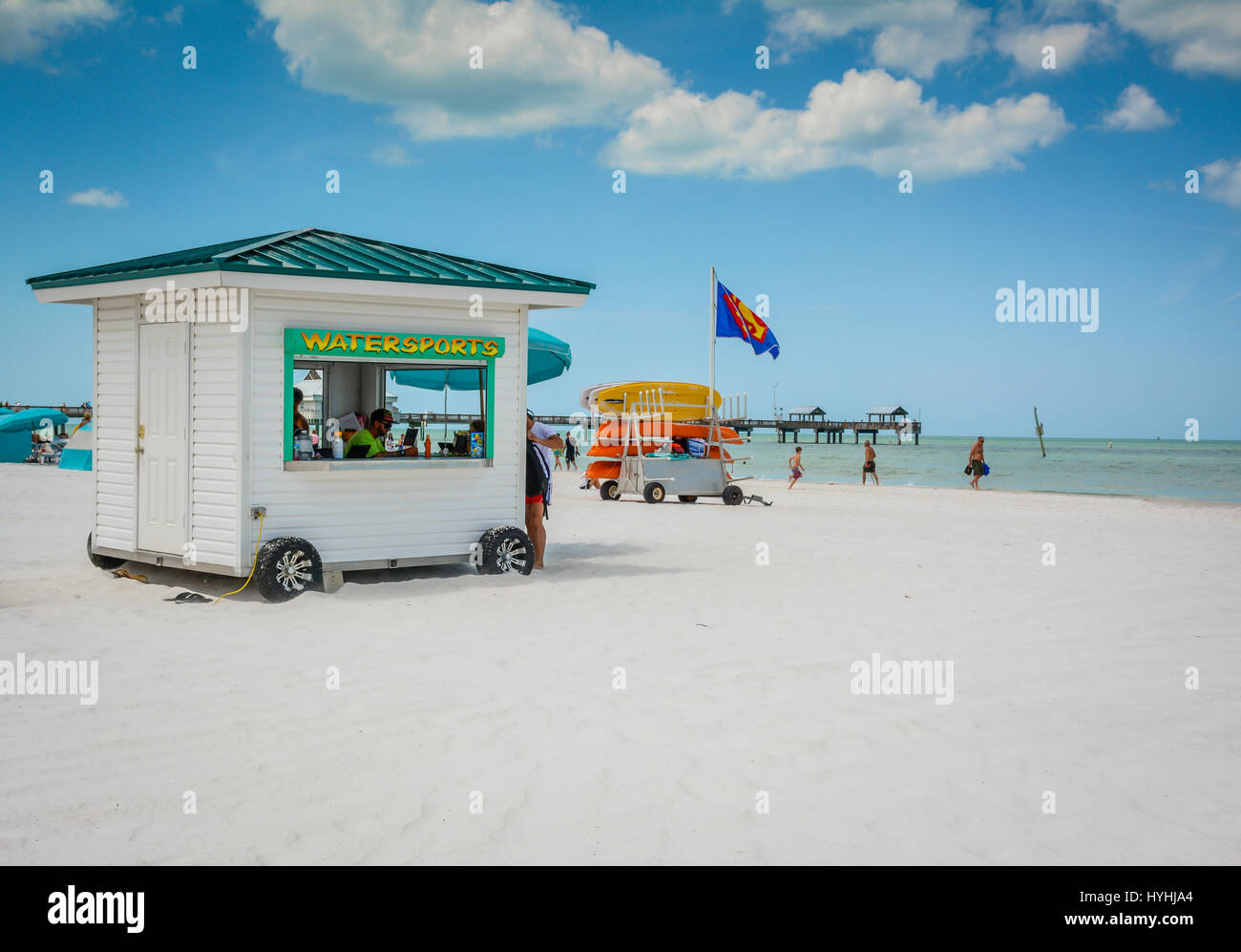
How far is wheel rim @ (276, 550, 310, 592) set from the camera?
8.87 metres

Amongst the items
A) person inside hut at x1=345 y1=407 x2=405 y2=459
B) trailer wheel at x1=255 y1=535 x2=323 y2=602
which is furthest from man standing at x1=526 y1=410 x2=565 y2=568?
trailer wheel at x1=255 y1=535 x2=323 y2=602

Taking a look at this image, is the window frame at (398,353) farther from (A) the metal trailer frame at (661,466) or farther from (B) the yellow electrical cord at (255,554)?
(A) the metal trailer frame at (661,466)

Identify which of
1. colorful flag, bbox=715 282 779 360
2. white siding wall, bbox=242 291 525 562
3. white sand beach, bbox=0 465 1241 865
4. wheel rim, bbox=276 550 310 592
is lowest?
white sand beach, bbox=0 465 1241 865

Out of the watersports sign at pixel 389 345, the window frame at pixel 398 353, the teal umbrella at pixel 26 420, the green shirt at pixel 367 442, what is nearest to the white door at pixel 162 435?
the window frame at pixel 398 353

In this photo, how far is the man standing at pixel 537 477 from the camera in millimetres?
11078

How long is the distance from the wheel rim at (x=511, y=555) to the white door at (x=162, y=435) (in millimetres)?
2968

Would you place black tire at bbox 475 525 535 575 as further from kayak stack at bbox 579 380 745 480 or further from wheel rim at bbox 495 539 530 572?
kayak stack at bbox 579 380 745 480

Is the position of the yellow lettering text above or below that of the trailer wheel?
above

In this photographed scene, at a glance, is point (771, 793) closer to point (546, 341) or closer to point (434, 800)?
point (434, 800)

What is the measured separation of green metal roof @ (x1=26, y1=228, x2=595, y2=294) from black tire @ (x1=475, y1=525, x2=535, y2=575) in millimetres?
2483


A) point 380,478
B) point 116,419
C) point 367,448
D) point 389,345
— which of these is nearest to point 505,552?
point 380,478

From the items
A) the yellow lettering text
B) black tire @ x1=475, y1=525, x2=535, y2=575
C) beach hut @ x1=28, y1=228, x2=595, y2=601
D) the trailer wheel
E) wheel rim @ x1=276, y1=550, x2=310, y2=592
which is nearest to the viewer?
the trailer wheel

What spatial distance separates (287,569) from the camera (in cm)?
891
